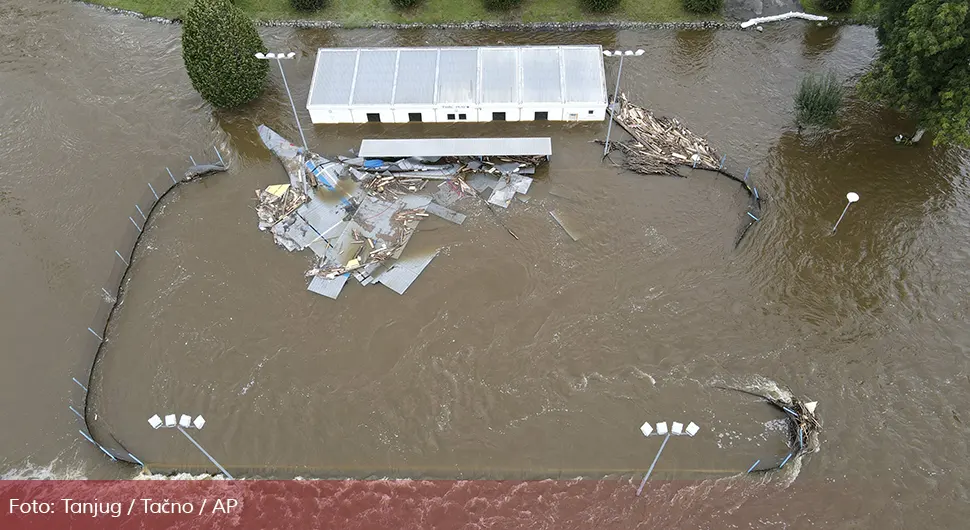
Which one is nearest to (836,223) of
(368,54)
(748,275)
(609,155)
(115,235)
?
(748,275)

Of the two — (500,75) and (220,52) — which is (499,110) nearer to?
(500,75)

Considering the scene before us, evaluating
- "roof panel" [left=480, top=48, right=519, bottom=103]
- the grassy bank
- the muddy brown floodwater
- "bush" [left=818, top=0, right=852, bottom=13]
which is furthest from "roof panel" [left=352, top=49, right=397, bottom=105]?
"bush" [left=818, top=0, right=852, bottom=13]

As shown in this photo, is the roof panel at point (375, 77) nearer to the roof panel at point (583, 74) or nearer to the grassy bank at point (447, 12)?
the grassy bank at point (447, 12)

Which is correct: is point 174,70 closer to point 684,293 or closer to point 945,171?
point 684,293

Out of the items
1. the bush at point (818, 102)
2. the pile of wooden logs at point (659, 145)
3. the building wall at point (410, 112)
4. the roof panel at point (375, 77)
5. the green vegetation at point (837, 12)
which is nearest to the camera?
the bush at point (818, 102)

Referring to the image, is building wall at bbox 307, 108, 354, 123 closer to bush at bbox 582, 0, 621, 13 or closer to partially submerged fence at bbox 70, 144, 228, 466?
partially submerged fence at bbox 70, 144, 228, 466

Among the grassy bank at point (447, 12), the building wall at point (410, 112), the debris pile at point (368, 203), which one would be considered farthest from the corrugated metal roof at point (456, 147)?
the grassy bank at point (447, 12)
